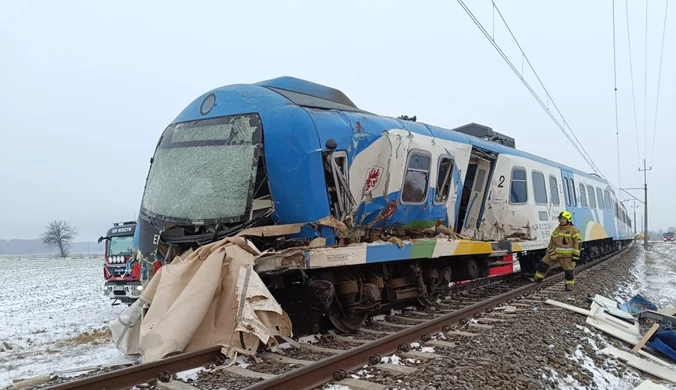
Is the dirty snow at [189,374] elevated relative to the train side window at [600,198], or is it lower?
lower

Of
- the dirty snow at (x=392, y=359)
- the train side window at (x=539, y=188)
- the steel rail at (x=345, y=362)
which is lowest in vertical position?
the dirty snow at (x=392, y=359)

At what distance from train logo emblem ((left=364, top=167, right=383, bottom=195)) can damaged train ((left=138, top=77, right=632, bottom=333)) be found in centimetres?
2

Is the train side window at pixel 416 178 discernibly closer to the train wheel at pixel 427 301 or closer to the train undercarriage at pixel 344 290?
the train undercarriage at pixel 344 290

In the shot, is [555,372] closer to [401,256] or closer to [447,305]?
[401,256]

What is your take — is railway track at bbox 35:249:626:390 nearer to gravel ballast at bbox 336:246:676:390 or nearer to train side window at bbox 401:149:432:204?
gravel ballast at bbox 336:246:676:390

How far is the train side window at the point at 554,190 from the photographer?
12.6 meters

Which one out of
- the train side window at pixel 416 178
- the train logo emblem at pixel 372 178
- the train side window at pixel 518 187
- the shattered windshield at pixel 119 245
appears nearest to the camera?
the train logo emblem at pixel 372 178

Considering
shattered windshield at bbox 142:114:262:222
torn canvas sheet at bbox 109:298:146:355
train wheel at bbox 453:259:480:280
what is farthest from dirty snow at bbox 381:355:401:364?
train wheel at bbox 453:259:480:280

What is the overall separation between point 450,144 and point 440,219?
4.16 ft

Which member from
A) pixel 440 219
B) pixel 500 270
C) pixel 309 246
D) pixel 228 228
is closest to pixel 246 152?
pixel 228 228

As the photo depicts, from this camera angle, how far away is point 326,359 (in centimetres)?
450

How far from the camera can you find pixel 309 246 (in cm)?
573

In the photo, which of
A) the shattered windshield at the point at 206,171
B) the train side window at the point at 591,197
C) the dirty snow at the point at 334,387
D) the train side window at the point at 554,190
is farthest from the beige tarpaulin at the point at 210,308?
the train side window at the point at 591,197

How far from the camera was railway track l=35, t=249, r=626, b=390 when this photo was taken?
4.17 meters
